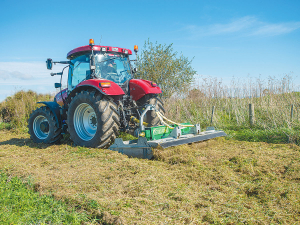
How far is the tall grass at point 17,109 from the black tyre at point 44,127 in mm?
3835

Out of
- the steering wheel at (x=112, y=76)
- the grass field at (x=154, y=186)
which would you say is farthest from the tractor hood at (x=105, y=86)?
the grass field at (x=154, y=186)

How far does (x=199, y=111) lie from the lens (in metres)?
9.31

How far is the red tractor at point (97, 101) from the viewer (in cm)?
489

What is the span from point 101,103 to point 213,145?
2430mm

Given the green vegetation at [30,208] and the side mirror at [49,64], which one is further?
the side mirror at [49,64]

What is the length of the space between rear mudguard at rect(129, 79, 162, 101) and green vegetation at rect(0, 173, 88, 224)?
127 inches

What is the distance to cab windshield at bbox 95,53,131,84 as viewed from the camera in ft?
18.2

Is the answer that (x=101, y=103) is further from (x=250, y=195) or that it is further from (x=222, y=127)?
(x=222, y=127)

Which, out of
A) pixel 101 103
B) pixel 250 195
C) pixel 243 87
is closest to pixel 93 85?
pixel 101 103

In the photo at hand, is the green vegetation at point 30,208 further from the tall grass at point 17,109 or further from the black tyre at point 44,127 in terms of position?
the tall grass at point 17,109

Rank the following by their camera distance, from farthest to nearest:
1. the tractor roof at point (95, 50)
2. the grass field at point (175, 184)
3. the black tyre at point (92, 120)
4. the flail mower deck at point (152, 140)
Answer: the tractor roof at point (95, 50) < the black tyre at point (92, 120) < the flail mower deck at point (152, 140) < the grass field at point (175, 184)

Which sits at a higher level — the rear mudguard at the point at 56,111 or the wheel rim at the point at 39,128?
the rear mudguard at the point at 56,111

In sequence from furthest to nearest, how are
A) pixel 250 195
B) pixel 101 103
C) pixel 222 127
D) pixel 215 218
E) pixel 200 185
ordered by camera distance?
pixel 222 127
pixel 101 103
pixel 200 185
pixel 250 195
pixel 215 218

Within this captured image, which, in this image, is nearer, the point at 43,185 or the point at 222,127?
the point at 43,185
